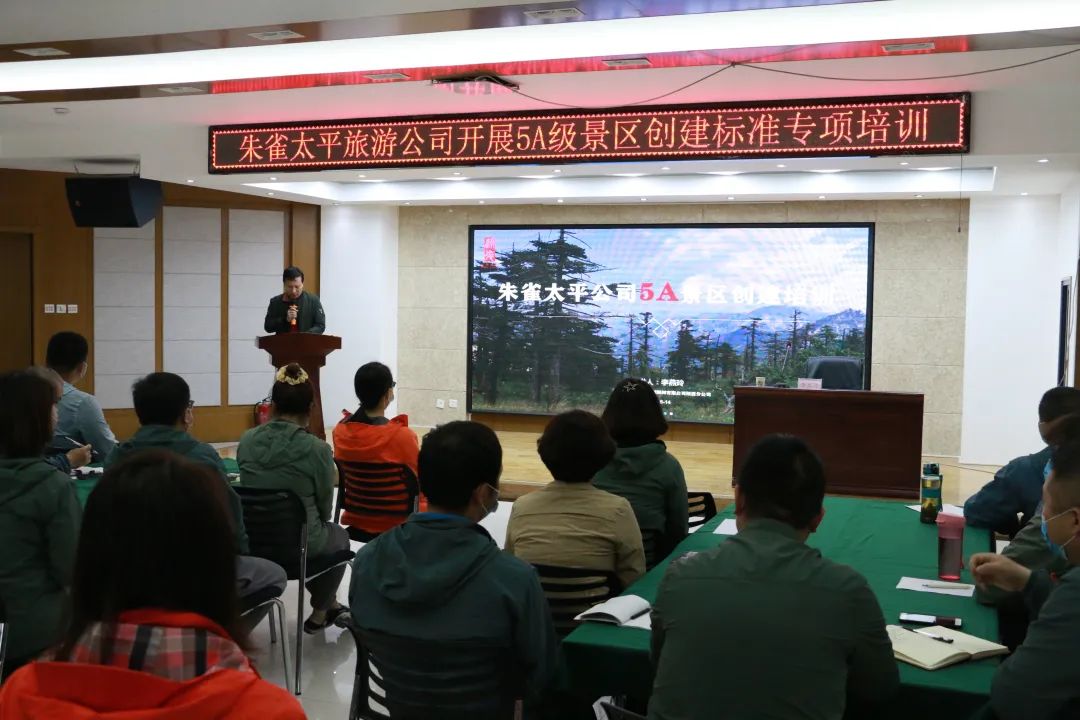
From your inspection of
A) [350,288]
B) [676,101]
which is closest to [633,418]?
[676,101]

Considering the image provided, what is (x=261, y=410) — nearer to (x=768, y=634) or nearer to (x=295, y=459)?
(x=295, y=459)

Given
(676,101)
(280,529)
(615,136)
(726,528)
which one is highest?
(676,101)

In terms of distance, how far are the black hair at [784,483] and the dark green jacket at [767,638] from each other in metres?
0.08

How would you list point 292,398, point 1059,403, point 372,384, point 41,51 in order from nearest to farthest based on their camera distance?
point 1059,403
point 292,398
point 372,384
point 41,51

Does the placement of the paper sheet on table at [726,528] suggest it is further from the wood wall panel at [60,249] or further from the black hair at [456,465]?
the wood wall panel at [60,249]

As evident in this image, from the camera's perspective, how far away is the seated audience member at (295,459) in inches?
164

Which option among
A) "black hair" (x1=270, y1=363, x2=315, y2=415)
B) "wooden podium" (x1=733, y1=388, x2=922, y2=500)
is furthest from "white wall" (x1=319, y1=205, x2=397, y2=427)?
"black hair" (x1=270, y1=363, x2=315, y2=415)

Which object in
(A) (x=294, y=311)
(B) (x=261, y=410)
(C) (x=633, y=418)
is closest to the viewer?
(C) (x=633, y=418)

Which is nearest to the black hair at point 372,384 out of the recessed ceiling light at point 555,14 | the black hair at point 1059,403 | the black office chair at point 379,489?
the black office chair at point 379,489

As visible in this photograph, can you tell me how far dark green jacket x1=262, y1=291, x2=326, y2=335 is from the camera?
7977 mm

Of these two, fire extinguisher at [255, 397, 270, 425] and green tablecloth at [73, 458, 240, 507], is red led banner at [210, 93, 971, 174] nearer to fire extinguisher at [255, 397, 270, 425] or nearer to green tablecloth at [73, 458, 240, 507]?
green tablecloth at [73, 458, 240, 507]

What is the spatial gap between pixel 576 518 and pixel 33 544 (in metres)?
1.54

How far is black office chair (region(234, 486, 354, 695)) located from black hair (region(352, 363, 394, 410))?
3.05 ft

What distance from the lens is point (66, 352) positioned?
4941 mm
